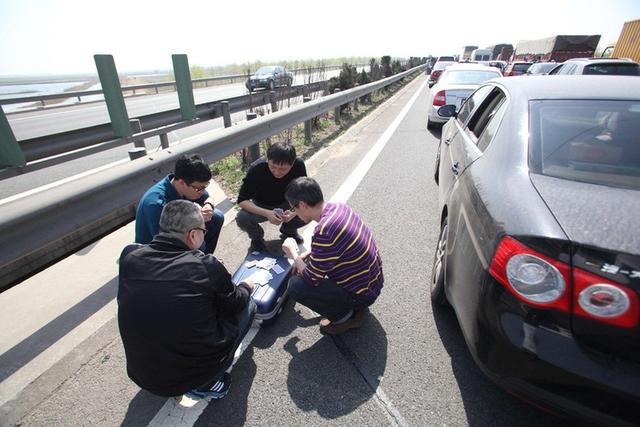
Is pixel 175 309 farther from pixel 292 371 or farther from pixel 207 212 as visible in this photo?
pixel 207 212

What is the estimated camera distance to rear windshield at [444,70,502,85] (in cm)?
814

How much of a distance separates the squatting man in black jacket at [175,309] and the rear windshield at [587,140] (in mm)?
1817

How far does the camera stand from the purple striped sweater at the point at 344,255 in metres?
2.14

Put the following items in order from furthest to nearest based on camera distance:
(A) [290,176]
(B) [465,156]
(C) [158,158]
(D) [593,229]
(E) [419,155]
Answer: (E) [419,155] < (A) [290,176] < (C) [158,158] < (B) [465,156] < (D) [593,229]

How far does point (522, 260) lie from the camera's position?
1.34 m

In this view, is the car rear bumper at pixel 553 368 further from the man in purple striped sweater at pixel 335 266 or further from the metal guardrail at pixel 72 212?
the metal guardrail at pixel 72 212

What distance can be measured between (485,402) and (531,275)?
37.5 inches

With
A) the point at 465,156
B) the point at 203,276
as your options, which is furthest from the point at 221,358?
the point at 465,156

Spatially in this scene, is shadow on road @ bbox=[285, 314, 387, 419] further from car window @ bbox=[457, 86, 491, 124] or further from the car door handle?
car window @ bbox=[457, 86, 491, 124]

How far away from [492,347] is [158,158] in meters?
2.83

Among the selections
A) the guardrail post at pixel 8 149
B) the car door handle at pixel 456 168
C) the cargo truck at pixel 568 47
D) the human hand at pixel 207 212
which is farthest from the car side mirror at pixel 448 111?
the cargo truck at pixel 568 47

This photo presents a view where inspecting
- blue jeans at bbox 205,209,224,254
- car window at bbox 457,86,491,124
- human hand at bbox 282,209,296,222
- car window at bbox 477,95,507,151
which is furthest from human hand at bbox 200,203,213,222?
car window at bbox 457,86,491,124

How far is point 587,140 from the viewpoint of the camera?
192cm

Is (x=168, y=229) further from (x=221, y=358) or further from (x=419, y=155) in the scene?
(x=419, y=155)
